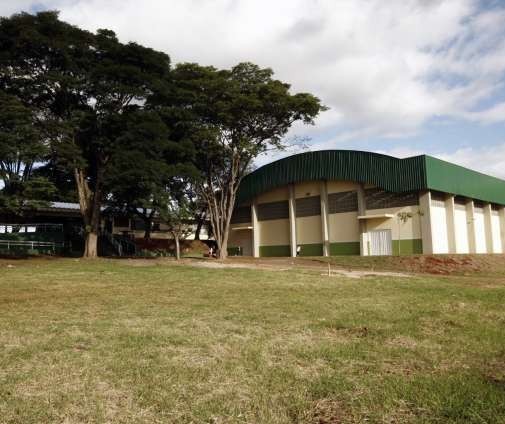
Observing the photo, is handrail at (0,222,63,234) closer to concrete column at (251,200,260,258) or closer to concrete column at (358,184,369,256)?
concrete column at (251,200,260,258)

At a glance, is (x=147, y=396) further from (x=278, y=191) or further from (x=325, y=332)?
(x=278, y=191)

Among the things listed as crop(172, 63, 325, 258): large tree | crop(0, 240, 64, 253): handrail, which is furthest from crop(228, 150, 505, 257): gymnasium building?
Answer: crop(0, 240, 64, 253): handrail

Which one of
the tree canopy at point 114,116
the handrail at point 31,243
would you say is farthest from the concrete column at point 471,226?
the handrail at point 31,243

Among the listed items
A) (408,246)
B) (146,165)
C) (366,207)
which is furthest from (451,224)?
(146,165)

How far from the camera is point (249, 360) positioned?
18.4ft

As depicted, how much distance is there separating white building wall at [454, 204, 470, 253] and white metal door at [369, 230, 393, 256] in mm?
5586

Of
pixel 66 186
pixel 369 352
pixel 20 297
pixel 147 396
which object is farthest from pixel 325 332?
pixel 66 186

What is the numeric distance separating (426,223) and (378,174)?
5027 mm

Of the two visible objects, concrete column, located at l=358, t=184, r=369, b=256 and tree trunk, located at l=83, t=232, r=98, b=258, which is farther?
concrete column, located at l=358, t=184, r=369, b=256

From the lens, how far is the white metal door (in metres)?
35.5

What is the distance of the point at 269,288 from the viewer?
13805 millimetres

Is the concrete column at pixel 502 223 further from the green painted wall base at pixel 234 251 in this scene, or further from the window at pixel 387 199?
the green painted wall base at pixel 234 251

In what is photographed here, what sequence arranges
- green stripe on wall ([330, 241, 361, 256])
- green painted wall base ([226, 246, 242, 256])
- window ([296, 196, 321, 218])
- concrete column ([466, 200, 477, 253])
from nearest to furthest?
green stripe on wall ([330, 241, 361, 256]) → concrete column ([466, 200, 477, 253]) → window ([296, 196, 321, 218]) → green painted wall base ([226, 246, 242, 256])

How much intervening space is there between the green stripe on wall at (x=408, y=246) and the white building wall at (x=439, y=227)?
102cm
